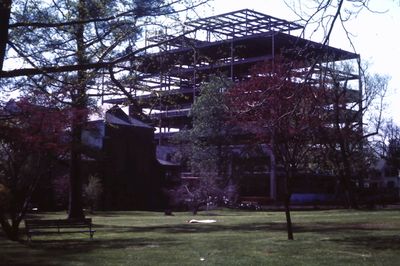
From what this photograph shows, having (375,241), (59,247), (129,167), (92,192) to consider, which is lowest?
(59,247)

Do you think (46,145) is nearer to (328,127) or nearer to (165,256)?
(165,256)

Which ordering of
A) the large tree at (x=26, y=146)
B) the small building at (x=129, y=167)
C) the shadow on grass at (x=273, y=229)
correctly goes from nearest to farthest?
1. the large tree at (x=26, y=146)
2. the shadow on grass at (x=273, y=229)
3. the small building at (x=129, y=167)

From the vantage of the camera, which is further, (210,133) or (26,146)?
(210,133)

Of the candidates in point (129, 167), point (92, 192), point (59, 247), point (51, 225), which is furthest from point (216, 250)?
point (129, 167)

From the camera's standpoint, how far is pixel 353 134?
167 ft

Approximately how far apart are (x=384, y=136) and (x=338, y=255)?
3051 inches

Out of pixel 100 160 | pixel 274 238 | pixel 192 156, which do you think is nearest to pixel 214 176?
pixel 192 156

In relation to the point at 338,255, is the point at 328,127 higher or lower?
higher

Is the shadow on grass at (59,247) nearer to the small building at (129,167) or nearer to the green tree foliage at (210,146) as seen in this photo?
the green tree foliage at (210,146)

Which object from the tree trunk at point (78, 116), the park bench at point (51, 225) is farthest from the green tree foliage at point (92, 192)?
the park bench at point (51, 225)

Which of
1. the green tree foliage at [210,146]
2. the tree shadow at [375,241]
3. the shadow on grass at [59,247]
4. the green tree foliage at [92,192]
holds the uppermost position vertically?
the green tree foliage at [210,146]

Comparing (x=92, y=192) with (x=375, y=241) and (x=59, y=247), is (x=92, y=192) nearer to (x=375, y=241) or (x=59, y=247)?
(x=59, y=247)

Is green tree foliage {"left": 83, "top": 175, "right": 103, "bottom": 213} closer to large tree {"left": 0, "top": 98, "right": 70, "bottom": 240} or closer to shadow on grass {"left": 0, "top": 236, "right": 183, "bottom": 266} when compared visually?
large tree {"left": 0, "top": 98, "right": 70, "bottom": 240}

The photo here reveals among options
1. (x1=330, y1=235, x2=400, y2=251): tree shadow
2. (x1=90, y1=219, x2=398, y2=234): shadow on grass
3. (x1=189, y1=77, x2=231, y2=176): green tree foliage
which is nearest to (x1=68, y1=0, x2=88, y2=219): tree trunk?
(x1=90, y1=219, x2=398, y2=234): shadow on grass
